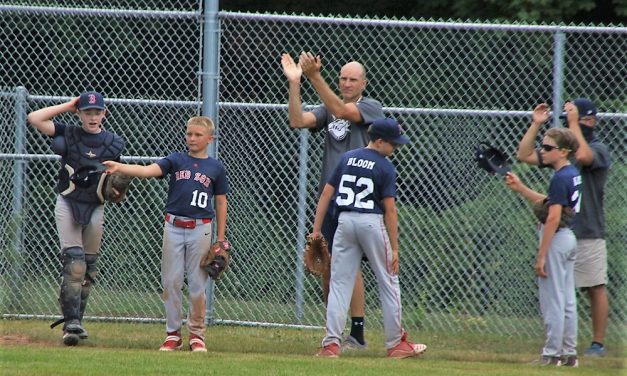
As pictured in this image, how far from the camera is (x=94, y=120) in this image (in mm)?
8773

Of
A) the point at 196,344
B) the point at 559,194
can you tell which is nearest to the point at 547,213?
the point at 559,194

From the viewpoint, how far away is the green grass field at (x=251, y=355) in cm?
742

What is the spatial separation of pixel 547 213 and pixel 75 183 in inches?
135

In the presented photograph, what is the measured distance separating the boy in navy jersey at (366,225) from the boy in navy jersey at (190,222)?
872 millimetres

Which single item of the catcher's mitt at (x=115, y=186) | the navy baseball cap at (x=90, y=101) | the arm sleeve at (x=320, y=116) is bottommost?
the catcher's mitt at (x=115, y=186)

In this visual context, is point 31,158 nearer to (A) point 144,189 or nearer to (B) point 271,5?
(A) point 144,189

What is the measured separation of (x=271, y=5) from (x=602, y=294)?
7.46 m

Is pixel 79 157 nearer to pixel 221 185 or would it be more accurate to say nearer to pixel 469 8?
pixel 221 185

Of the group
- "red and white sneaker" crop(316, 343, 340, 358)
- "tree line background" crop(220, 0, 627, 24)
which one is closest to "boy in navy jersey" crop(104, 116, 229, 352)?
"red and white sneaker" crop(316, 343, 340, 358)

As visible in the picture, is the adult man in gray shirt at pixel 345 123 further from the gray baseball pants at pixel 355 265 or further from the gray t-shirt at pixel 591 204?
the gray t-shirt at pixel 591 204

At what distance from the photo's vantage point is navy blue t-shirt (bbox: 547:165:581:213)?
8.23 meters

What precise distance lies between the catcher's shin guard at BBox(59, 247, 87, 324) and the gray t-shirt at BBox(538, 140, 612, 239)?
372cm

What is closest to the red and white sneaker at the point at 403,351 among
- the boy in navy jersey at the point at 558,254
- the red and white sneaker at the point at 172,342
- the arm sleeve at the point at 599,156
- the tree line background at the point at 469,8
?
the boy in navy jersey at the point at 558,254

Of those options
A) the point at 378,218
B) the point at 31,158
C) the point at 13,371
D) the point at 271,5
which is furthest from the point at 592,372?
the point at 271,5
